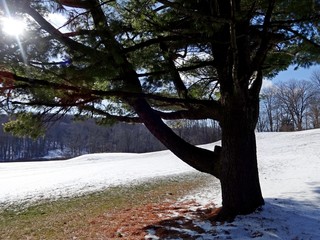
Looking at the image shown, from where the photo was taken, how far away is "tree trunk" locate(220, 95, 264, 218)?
468cm

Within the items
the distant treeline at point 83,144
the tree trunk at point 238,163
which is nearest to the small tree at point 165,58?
the tree trunk at point 238,163

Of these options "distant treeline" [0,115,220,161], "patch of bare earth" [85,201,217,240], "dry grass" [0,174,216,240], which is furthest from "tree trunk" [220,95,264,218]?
"distant treeline" [0,115,220,161]

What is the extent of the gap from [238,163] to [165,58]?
198 cm

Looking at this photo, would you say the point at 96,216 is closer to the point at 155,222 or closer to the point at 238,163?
the point at 155,222

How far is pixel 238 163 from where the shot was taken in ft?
15.4

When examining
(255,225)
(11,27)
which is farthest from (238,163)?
(11,27)

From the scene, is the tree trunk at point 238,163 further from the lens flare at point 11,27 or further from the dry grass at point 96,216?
the lens flare at point 11,27

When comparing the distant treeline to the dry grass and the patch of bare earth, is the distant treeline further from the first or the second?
the patch of bare earth

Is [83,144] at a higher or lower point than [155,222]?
higher

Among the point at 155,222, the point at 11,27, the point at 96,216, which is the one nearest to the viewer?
the point at 11,27

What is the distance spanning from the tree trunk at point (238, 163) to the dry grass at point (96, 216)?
1444 millimetres

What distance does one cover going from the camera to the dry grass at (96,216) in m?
5.31

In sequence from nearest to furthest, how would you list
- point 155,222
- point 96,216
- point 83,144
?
point 155,222 < point 96,216 < point 83,144

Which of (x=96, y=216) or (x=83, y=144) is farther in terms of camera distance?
(x=83, y=144)
